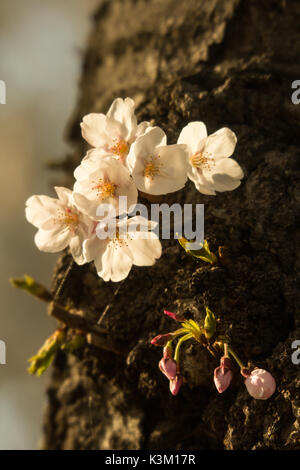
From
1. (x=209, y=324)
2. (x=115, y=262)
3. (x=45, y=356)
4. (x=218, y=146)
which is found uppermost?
(x=218, y=146)

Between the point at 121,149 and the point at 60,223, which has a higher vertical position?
the point at 121,149

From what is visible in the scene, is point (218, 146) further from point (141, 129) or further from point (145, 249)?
point (145, 249)

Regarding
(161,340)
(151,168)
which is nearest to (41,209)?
(151,168)

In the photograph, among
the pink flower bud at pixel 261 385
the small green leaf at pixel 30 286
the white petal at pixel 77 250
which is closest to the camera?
the pink flower bud at pixel 261 385

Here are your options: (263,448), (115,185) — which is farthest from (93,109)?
(263,448)

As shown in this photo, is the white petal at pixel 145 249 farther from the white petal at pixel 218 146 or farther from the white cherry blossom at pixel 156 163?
the white petal at pixel 218 146

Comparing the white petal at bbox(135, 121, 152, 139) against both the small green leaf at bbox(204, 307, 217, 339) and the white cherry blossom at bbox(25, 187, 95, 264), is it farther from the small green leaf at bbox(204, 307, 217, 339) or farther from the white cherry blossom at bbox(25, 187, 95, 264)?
the small green leaf at bbox(204, 307, 217, 339)

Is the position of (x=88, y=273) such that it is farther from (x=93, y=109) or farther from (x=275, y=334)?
(x=93, y=109)

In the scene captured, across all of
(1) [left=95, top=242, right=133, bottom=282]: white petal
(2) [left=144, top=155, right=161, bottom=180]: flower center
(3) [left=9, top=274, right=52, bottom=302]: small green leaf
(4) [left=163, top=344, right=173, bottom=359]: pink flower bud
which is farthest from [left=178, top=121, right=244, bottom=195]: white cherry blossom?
(3) [left=9, top=274, right=52, bottom=302]: small green leaf

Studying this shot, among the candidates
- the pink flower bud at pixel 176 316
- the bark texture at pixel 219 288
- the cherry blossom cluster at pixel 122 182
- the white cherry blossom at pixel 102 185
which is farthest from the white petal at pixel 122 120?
the pink flower bud at pixel 176 316
